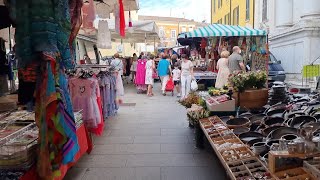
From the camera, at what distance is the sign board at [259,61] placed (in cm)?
1206

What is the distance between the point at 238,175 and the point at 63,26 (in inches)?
84.5

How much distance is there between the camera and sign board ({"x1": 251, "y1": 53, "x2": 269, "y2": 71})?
39.6 ft

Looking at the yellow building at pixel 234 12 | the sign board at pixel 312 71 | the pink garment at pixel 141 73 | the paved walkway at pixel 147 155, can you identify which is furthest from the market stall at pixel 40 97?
the yellow building at pixel 234 12

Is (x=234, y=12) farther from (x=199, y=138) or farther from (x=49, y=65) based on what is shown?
(x=49, y=65)

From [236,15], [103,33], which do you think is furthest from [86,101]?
[236,15]

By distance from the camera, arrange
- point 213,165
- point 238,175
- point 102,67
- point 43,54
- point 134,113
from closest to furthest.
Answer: point 43,54 < point 238,175 < point 213,165 < point 102,67 < point 134,113

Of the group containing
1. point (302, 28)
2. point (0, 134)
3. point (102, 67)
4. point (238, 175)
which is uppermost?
point (302, 28)

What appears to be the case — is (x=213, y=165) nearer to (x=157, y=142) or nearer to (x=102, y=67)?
(x=157, y=142)

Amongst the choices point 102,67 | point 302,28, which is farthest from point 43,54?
point 302,28

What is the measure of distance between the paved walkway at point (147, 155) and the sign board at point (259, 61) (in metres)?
4.71

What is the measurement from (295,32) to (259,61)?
2.40 metres

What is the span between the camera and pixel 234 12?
3114cm

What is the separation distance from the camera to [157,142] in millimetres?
6426

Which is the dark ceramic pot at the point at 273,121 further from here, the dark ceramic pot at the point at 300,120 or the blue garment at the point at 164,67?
the blue garment at the point at 164,67
